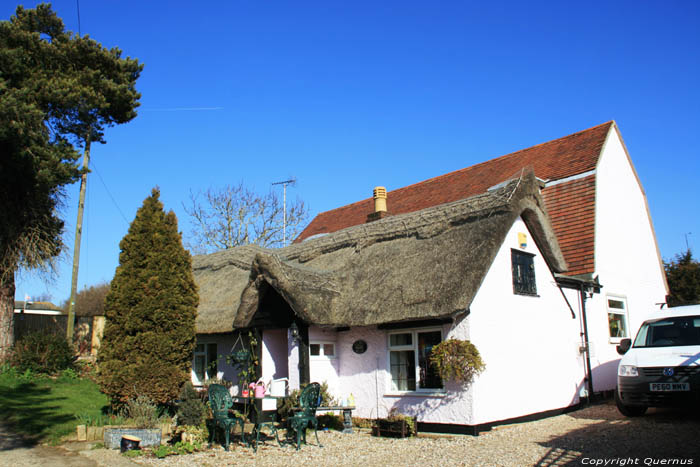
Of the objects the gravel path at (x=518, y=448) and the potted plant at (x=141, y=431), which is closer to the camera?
the gravel path at (x=518, y=448)

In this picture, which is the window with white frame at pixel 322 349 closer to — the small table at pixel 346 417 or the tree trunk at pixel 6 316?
the small table at pixel 346 417

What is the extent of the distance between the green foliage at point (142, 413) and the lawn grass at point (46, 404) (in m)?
1.34

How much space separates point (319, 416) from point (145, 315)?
175 inches

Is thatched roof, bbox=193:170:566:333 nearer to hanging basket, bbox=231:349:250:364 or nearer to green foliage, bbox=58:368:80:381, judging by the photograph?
hanging basket, bbox=231:349:250:364

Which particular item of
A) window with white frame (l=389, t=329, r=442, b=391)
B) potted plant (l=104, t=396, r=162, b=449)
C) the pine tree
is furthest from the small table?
the pine tree

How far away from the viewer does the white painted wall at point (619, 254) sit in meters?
14.3

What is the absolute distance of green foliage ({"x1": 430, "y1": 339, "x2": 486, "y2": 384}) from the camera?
9.76 metres

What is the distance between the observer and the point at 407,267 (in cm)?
1184

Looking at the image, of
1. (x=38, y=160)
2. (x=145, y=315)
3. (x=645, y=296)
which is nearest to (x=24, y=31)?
(x=38, y=160)

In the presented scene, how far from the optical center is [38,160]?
16766 mm

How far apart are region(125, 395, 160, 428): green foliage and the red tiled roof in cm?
1003

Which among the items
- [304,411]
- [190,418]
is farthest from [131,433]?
[304,411]

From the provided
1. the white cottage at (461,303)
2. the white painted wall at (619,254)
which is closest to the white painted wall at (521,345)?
the white cottage at (461,303)

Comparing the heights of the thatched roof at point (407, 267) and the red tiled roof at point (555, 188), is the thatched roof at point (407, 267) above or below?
below
